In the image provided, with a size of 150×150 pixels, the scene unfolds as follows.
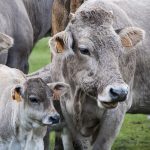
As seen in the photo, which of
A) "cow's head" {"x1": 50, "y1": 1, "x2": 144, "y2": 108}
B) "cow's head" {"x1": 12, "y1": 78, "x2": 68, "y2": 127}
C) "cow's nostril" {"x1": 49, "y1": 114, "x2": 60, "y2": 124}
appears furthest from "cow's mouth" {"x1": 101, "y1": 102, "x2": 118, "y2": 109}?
"cow's head" {"x1": 12, "y1": 78, "x2": 68, "y2": 127}

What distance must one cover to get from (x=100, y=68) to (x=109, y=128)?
39.1 inches

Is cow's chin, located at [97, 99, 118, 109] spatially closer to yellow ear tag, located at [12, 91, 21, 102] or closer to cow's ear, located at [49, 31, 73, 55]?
cow's ear, located at [49, 31, 73, 55]

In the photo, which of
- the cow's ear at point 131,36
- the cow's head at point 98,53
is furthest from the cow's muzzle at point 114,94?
the cow's ear at point 131,36

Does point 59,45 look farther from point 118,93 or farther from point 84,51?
point 118,93

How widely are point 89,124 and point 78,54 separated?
1024 mm

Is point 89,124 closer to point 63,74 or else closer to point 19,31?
point 63,74

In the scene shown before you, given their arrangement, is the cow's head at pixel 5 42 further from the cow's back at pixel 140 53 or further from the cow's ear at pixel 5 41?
the cow's back at pixel 140 53

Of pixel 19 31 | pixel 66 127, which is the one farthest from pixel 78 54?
pixel 19 31

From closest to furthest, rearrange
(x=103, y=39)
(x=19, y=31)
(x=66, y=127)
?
(x=103, y=39) → (x=66, y=127) → (x=19, y=31)

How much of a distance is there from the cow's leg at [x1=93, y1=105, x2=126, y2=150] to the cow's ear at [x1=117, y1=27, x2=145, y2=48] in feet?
2.55

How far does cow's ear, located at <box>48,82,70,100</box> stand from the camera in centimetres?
1185

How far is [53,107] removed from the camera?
11805 millimetres

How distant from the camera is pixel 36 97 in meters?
11.9

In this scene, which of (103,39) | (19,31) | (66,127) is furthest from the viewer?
(19,31)
